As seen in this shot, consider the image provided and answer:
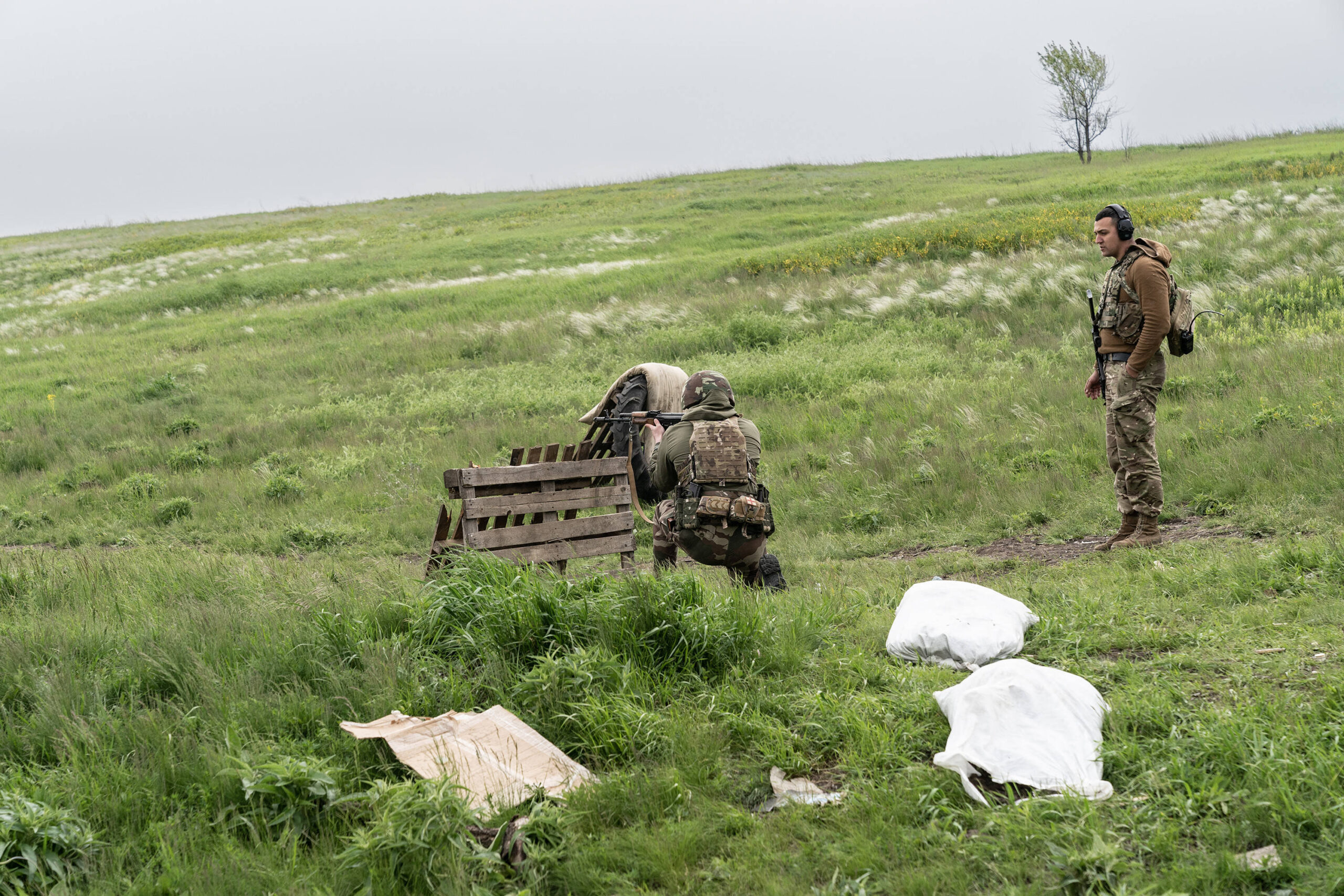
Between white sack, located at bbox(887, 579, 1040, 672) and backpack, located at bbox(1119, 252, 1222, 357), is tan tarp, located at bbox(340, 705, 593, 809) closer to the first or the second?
white sack, located at bbox(887, 579, 1040, 672)

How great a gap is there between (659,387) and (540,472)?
391 centimetres

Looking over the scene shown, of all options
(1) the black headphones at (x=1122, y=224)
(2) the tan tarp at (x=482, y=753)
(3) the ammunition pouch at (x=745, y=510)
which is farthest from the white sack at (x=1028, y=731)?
(1) the black headphones at (x=1122, y=224)

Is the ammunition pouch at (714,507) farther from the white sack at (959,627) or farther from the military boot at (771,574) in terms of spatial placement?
the white sack at (959,627)

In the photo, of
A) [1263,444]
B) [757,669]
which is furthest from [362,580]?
[1263,444]

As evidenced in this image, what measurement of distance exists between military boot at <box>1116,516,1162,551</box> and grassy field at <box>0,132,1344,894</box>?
25 centimetres

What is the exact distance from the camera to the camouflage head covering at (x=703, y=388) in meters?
6.32

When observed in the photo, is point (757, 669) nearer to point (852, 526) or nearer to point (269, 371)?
point (852, 526)

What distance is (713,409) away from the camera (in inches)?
249

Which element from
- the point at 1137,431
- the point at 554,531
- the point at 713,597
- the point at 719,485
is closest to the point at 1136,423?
the point at 1137,431

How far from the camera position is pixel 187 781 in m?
3.55

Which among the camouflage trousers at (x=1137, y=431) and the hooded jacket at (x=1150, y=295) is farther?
the camouflage trousers at (x=1137, y=431)

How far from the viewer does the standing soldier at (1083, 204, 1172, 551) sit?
6.67 meters

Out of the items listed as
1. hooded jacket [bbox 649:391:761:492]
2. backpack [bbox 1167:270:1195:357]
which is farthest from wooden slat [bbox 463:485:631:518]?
backpack [bbox 1167:270:1195:357]

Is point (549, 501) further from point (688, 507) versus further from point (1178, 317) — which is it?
point (1178, 317)
